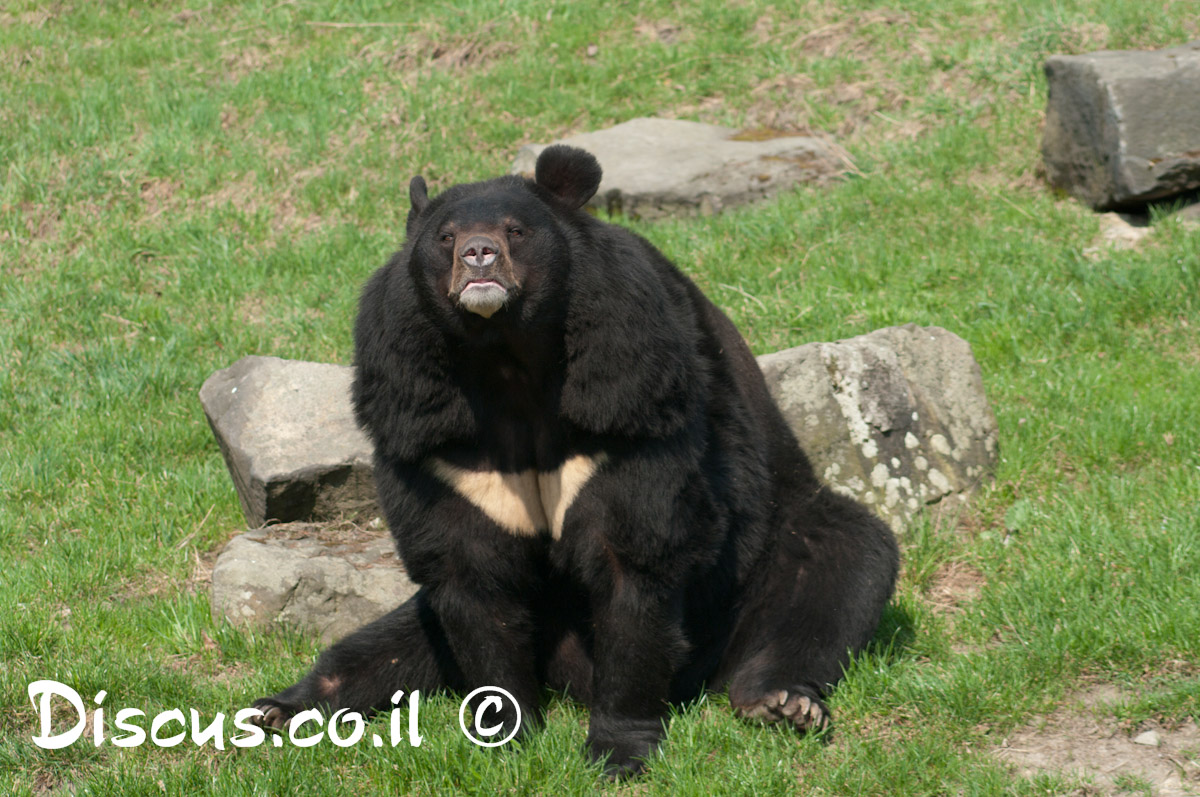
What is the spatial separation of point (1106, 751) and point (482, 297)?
248 cm

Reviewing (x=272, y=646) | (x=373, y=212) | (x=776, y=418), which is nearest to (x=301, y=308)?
(x=373, y=212)

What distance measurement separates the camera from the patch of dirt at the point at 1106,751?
374 centimetres

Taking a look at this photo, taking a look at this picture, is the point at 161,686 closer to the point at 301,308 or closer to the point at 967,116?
the point at 301,308

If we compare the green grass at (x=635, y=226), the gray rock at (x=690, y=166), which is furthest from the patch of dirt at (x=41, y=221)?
the gray rock at (x=690, y=166)

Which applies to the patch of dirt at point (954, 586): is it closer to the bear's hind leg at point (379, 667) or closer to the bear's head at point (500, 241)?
the bear's hind leg at point (379, 667)

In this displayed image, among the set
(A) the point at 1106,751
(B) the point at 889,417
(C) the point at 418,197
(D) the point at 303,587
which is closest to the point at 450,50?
(B) the point at 889,417

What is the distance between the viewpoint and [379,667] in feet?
15.2

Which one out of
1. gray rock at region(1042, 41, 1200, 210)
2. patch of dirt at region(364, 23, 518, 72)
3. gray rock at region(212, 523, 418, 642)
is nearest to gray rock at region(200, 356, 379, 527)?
gray rock at region(212, 523, 418, 642)

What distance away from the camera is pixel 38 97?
10.8m

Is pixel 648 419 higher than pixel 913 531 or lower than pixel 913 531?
higher

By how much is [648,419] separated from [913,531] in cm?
215

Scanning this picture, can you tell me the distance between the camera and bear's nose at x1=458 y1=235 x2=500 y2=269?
3707 millimetres

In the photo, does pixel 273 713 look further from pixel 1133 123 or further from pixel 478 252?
pixel 1133 123

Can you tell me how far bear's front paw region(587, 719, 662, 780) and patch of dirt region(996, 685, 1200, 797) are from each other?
115 centimetres
